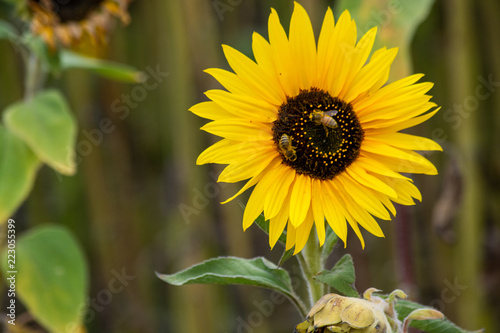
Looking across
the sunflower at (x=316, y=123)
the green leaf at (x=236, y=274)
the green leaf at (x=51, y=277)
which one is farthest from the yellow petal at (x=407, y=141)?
the green leaf at (x=51, y=277)

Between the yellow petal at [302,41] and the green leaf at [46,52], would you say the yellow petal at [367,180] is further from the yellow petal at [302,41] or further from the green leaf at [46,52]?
the green leaf at [46,52]

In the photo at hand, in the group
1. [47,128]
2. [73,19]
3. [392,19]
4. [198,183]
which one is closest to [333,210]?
[392,19]

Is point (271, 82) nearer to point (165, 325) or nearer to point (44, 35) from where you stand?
point (44, 35)

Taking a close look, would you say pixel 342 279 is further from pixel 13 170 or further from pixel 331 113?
pixel 13 170

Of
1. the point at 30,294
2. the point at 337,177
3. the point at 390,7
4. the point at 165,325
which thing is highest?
the point at 390,7

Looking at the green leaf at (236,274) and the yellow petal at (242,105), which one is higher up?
the yellow petal at (242,105)

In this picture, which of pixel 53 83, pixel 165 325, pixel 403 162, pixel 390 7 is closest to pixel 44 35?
pixel 390 7
